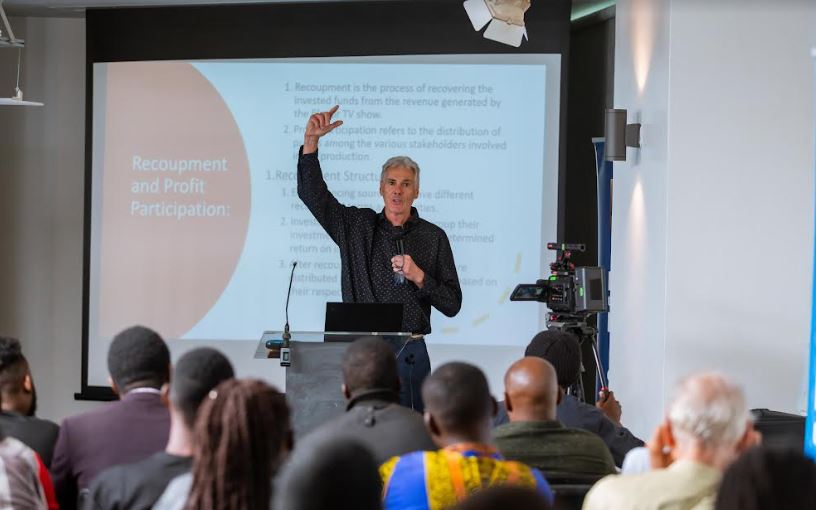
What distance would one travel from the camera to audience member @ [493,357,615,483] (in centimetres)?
305

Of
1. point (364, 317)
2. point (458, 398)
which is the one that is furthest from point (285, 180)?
point (458, 398)

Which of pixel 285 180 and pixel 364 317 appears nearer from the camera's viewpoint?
pixel 364 317

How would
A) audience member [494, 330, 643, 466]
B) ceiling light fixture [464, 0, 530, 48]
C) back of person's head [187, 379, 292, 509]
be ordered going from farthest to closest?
ceiling light fixture [464, 0, 530, 48], audience member [494, 330, 643, 466], back of person's head [187, 379, 292, 509]

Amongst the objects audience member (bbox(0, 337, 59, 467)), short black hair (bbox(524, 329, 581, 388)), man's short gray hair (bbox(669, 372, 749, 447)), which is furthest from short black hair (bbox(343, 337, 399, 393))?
short black hair (bbox(524, 329, 581, 388))

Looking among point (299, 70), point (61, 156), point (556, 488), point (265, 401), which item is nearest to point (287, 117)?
point (299, 70)

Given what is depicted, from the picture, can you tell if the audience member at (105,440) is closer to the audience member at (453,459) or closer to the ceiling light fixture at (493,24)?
the audience member at (453,459)

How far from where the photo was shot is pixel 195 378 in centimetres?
247

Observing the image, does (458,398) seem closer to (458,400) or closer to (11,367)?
(458,400)

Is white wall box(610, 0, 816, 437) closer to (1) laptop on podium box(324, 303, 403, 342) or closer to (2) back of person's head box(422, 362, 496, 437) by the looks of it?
(1) laptop on podium box(324, 303, 403, 342)

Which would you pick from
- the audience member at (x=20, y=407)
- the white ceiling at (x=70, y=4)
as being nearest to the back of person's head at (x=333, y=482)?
the audience member at (x=20, y=407)

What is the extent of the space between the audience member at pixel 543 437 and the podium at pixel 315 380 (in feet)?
4.39

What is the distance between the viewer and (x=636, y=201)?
640 centimetres

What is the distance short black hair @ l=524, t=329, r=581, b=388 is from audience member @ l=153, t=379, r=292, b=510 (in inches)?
85.6

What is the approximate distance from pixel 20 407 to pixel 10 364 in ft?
0.40
